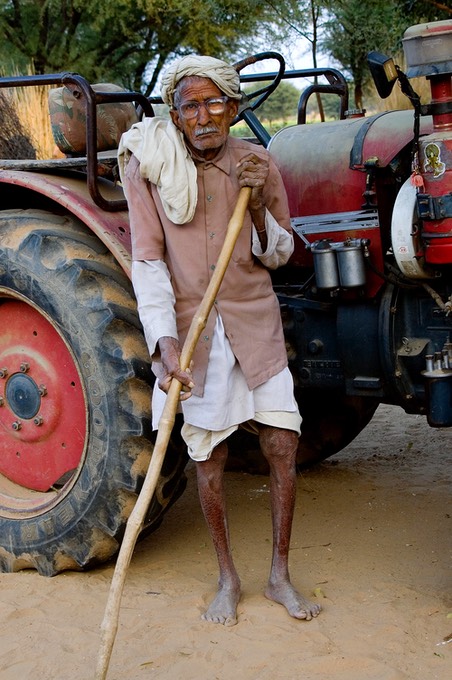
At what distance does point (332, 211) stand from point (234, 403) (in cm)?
90

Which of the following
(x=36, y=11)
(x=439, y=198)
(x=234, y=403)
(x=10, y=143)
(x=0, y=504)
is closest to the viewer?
(x=439, y=198)

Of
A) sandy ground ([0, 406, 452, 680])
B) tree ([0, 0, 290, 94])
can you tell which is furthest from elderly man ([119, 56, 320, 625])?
tree ([0, 0, 290, 94])

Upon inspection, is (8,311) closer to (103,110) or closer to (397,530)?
(103,110)

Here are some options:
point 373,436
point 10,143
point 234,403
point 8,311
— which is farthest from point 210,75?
point 10,143

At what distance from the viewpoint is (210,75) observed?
3.08 meters

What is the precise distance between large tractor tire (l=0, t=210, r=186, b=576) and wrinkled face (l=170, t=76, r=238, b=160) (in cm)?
73

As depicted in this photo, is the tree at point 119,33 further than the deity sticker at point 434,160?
Yes

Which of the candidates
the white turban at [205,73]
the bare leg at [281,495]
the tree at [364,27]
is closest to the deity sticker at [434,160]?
the white turban at [205,73]

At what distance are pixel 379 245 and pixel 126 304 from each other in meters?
0.97

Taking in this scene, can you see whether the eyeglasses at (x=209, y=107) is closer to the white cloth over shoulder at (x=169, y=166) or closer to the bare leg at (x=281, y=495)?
the white cloth over shoulder at (x=169, y=166)

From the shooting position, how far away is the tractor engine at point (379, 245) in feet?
9.92

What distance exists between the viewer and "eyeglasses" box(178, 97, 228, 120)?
123 inches

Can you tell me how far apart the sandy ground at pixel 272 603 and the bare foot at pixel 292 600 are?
29 millimetres

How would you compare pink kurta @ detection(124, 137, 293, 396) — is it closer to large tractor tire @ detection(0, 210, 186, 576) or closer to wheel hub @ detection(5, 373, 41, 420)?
large tractor tire @ detection(0, 210, 186, 576)
